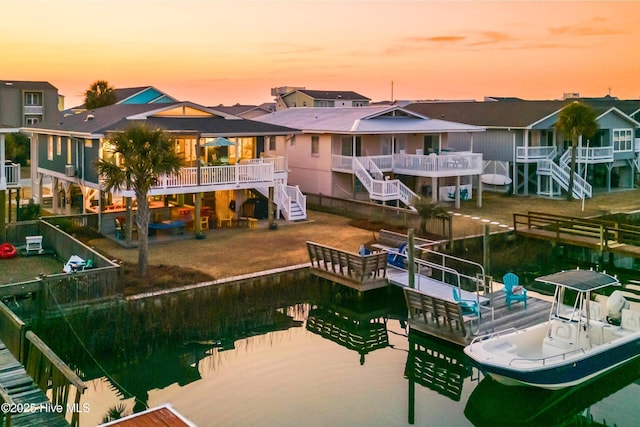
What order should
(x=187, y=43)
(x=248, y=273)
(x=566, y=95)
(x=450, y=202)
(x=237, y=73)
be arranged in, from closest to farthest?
(x=248, y=273) < (x=450, y=202) < (x=187, y=43) < (x=237, y=73) < (x=566, y=95)

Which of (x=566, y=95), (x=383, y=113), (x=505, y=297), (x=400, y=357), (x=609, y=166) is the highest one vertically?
(x=566, y=95)

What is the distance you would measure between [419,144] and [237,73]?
3075cm

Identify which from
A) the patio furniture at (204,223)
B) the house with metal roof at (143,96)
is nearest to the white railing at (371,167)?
the patio furniture at (204,223)

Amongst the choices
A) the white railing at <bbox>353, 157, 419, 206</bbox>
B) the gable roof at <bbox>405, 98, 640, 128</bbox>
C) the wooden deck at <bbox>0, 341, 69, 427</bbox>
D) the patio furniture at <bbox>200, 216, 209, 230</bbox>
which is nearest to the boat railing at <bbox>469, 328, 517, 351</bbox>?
the wooden deck at <bbox>0, 341, 69, 427</bbox>

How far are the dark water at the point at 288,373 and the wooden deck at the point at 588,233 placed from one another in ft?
33.4

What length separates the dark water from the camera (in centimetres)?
1381

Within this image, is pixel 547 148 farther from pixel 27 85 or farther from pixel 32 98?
pixel 27 85

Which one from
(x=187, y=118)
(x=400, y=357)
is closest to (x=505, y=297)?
(x=400, y=357)

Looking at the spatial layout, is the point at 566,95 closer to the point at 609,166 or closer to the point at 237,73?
the point at 609,166

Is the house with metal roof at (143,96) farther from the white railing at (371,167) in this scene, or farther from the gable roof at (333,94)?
the white railing at (371,167)

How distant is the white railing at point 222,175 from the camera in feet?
86.2

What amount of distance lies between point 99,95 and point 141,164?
129 ft

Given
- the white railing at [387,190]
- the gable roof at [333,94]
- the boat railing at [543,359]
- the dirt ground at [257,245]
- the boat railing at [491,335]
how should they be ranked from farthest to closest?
1. the gable roof at [333,94]
2. the white railing at [387,190]
3. the dirt ground at [257,245]
4. the boat railing at [491,335]
5. the boat railing at [543,359]

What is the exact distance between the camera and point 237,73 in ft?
211
